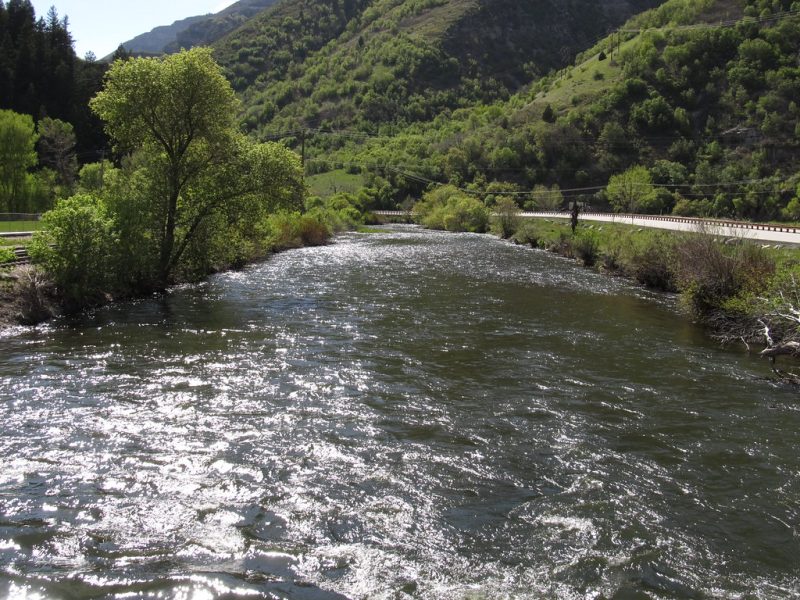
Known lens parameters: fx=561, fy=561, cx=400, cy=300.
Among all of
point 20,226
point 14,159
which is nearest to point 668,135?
point 14,159

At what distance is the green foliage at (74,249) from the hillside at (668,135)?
13018cm

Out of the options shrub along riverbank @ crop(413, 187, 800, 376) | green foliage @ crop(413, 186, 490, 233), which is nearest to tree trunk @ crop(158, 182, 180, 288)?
shrub along riverbank @ crop(413, 187, 800, 376)

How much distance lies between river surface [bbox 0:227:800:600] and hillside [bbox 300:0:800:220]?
136 m

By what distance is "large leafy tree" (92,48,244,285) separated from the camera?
32.4 m

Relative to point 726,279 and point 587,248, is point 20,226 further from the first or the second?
point 726,279

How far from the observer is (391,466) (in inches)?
458

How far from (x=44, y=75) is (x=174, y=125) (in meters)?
85.0

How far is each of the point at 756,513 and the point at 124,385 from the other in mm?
15674

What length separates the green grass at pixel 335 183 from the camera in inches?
5709

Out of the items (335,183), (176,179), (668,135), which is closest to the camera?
(176,179)

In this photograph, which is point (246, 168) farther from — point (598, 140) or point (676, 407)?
point (598, 140)

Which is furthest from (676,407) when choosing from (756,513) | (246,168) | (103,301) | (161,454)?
(246,168)

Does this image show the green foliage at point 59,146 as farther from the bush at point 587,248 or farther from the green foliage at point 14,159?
the bush at point 587,248

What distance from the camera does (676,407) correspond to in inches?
604
